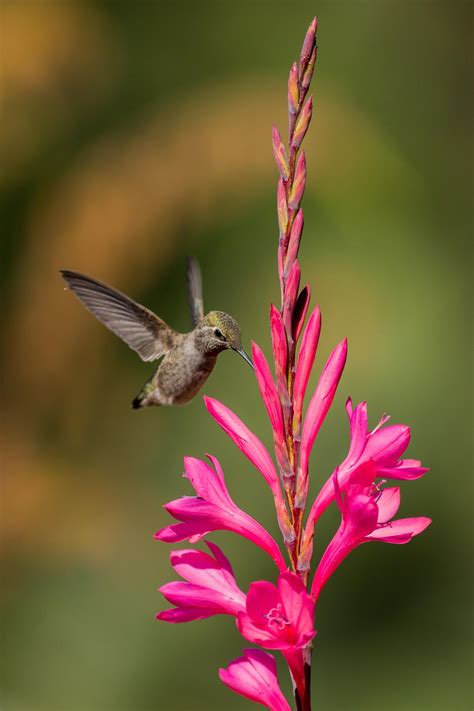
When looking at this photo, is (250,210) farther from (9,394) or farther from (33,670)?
(33,670)

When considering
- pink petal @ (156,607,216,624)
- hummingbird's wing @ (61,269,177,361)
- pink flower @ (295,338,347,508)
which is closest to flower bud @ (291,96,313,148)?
pink flower @ (295,338,347,508)

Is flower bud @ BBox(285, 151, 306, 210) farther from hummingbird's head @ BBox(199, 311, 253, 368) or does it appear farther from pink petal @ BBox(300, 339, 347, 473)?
hummingbird's head @ BBox(199, 311, 253, 368)

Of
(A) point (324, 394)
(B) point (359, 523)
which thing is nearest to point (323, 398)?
(A) point (324, 394)

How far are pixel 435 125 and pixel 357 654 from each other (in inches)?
156

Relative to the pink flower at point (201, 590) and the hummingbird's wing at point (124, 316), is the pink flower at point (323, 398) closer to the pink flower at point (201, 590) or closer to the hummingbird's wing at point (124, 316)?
the pink flower at point (201, 590)

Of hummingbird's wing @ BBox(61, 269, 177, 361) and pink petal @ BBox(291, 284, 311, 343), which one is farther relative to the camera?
hummingbird's wing @ BBox(61, 269, 177, 361)

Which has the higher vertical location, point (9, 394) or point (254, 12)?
point (254, 12)

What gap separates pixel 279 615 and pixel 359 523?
187 millimetres

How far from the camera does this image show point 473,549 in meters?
5.02

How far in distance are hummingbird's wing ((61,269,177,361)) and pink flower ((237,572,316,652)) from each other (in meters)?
1.16

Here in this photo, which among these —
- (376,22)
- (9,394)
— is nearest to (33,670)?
(9,394)

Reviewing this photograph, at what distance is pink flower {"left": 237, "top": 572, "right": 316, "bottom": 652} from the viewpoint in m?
1.26

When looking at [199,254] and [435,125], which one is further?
[435,125]

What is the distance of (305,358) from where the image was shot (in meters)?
1.43
